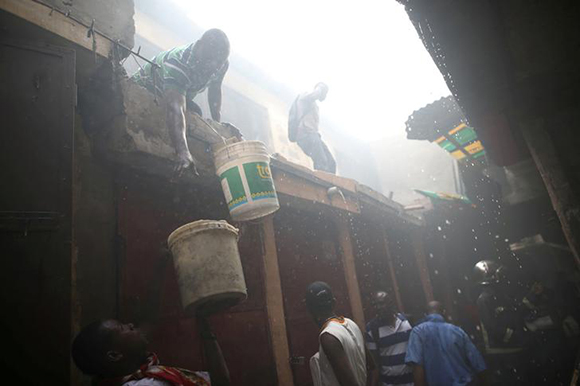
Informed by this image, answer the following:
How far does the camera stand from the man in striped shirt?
4.23m

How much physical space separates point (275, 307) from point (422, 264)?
7318 millimetres

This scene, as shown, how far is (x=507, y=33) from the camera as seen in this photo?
10.3 ft

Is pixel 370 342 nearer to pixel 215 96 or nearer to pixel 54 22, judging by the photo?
pixel 215 96

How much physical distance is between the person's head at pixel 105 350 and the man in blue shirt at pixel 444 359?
322cm

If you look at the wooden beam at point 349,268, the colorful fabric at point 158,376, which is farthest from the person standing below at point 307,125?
the colorful fabric at point 158,376

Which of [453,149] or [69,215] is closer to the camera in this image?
[69,215]

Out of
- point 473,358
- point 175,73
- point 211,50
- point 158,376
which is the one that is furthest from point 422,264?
point 158,376

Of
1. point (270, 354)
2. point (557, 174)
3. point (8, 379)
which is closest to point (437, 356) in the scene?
point (270, 354)

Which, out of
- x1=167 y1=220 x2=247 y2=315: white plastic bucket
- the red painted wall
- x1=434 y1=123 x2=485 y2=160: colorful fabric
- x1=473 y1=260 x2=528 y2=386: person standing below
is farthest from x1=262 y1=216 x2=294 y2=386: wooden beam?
x1=434 y1=123 x2=485 y2=160: colorful fabric

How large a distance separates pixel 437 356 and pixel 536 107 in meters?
3.03

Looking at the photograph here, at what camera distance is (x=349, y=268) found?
6156mm

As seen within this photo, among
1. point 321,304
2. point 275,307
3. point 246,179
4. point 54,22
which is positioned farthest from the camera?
point 275,307

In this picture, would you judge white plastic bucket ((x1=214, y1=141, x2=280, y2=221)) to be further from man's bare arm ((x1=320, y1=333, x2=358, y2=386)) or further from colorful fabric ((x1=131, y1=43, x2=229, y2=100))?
man's bare arm ((x1=320, y1=333, x2=358, y2=386))

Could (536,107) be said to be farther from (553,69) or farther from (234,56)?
(234,56)
